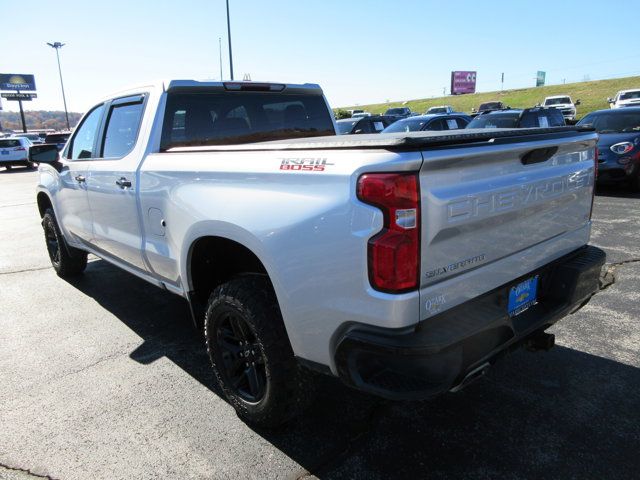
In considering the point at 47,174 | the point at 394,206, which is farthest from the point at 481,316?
the point at 47,174

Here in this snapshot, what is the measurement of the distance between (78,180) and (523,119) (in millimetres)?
10920

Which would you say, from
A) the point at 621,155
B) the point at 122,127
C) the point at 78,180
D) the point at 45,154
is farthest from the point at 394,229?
the point at 621,155

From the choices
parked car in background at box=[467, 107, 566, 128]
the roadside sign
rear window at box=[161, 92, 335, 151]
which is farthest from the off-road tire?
the roadside sign

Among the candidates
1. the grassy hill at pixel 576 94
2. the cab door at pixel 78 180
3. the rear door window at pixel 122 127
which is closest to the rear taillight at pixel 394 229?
the rear door window at pixel 122 127

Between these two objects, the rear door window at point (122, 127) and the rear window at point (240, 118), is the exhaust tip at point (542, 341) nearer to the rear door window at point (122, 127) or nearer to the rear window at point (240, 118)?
the rear window at point (240, 118)

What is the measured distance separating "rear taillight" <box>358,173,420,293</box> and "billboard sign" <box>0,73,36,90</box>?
249ft

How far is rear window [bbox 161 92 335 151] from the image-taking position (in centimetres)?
347

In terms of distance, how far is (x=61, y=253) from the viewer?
18.1ft

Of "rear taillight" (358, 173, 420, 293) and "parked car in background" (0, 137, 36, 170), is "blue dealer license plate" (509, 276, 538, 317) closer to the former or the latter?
"rear taillight" (358, 173, 420, 293)

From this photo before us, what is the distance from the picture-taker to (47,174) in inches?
208

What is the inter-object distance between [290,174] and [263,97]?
6.67ft

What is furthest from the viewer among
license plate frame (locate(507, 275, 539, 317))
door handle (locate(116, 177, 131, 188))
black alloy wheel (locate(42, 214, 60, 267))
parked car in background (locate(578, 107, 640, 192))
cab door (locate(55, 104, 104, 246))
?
parked car in background (locate(578, 107, 640, 192))

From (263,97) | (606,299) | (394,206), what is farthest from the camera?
(606,299)

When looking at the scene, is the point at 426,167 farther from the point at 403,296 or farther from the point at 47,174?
the point at 47,174
